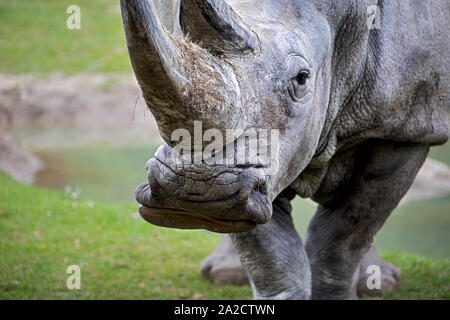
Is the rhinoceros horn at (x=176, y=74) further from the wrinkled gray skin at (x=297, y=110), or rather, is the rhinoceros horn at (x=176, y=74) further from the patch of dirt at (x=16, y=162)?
the patch of dirt at (x=16, y=162)

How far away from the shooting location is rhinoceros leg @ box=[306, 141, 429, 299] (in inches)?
175

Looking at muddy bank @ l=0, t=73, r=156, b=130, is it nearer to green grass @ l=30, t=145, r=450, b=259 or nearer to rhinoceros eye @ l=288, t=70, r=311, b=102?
green grass @ l=30, t=145, r=450, b=259

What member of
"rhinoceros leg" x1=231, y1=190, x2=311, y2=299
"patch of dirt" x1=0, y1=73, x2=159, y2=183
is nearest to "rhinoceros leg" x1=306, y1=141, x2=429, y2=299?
"rhinoceros leg" x1=231, y1=190, x2=311, y2=299

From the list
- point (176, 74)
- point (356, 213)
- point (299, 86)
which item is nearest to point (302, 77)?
point (299, 86)

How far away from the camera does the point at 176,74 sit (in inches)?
105

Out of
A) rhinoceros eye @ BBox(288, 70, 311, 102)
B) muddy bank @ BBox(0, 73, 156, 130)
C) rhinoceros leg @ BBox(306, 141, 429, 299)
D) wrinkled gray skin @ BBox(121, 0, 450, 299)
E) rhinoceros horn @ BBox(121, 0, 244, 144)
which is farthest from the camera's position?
muddy bank @ BBox(0, 73, 156, 130)

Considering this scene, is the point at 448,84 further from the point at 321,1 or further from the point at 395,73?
the point at 321,1

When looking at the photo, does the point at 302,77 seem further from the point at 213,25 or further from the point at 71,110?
the point at 71,110

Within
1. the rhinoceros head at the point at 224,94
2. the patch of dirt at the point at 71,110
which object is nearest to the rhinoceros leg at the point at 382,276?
the rhinoceros head at the point at 224,94

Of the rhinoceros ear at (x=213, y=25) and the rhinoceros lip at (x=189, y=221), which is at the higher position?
the rhinoceros ear at (x=213, y=25)

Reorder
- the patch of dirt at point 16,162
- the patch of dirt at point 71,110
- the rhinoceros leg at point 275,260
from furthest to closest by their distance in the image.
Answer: the patch of dirt at point 71,110, the patch of dirt at point 16,162, the rhinoceros leg at point 275,260

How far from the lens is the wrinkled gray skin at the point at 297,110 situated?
2805 millimetres

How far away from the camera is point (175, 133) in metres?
2.86
